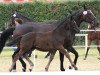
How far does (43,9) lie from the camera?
79.6ft

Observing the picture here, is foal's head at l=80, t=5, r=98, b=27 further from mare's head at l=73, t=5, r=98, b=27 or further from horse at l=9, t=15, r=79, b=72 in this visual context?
horse at l=9, t=15, r=79, b=72

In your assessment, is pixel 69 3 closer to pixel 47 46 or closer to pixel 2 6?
pixel 2 6

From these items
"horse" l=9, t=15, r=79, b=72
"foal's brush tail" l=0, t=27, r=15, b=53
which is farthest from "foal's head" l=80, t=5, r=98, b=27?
"foal's brush tail" l=0, t=27, r=15, b=53

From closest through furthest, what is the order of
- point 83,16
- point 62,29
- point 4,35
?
point 62,29
point 4,35
point 83,16

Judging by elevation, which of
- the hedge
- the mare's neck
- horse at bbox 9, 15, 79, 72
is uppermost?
the mare's neck

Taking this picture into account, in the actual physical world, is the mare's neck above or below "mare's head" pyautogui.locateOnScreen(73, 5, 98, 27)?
below

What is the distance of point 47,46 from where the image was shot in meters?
11.3

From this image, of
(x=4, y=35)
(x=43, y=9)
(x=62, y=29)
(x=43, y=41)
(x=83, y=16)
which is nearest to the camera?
(x=43, y=41)

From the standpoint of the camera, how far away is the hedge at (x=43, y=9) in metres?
23.9

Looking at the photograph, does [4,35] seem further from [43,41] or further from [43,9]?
[43,9]

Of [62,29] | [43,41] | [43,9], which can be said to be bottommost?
[43,9]

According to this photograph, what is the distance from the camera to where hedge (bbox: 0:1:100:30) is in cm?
2392

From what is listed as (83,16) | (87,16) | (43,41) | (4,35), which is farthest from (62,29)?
(4,35)

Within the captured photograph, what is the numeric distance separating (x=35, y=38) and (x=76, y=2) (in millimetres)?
13388
